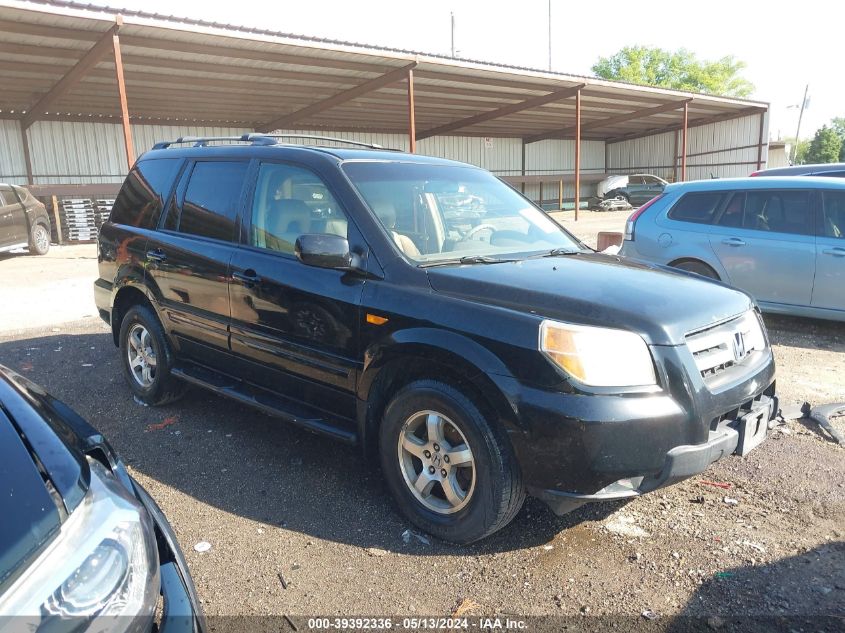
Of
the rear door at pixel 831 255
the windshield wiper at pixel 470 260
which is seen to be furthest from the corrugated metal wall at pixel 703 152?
the windshield wiper at pixel 470 260

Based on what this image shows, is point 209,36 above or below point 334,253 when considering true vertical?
above

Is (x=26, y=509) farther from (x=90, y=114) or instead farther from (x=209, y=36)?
(x=90, y=114)

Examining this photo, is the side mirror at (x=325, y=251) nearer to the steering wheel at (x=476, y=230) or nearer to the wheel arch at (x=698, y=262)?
the steering wheel at (x=476, y=230)

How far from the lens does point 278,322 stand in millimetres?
3750

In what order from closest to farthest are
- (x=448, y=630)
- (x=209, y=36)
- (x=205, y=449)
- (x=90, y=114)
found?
(x=448, y=630) < (x=205, y=449) < (x=209, y=36) < (x=90, y=114)

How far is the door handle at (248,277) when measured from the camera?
3869mm

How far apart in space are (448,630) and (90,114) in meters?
24.1

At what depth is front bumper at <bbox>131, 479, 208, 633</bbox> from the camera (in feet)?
5.79

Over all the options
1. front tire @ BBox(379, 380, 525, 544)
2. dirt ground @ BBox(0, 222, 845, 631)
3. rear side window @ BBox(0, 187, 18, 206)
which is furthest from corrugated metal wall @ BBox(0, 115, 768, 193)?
front tire @ BBox(379, 380, 525, 544)

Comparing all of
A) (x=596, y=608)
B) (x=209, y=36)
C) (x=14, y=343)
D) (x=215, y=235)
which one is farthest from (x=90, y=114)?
(x=596, y=608)

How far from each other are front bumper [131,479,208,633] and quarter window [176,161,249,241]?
2442 millimetres

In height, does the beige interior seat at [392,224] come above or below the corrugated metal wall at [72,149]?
below

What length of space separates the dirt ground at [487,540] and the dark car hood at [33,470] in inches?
41.8

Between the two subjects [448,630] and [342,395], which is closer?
[448,630]
